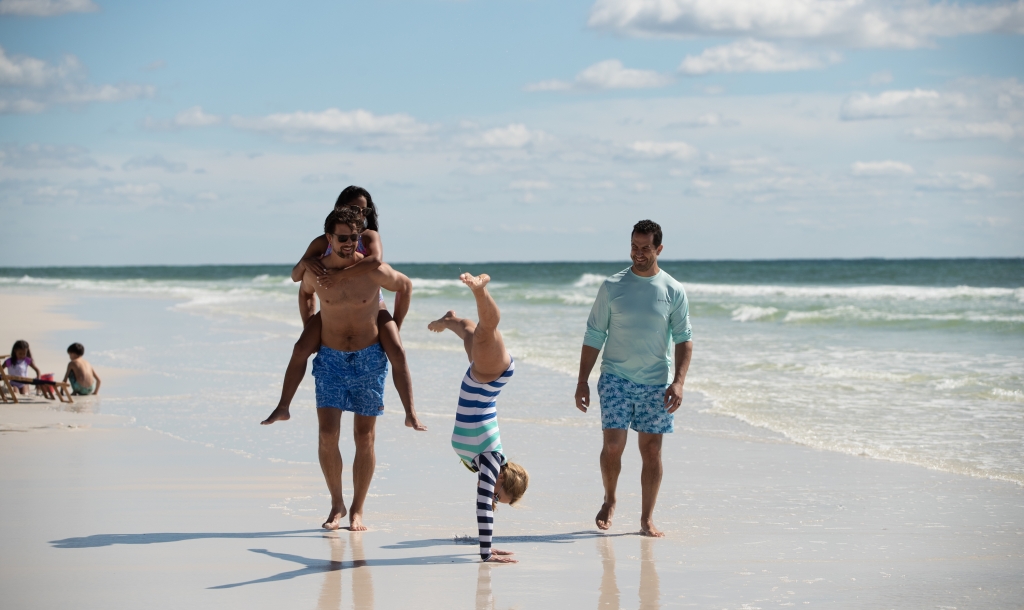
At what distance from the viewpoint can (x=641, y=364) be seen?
5621 mm

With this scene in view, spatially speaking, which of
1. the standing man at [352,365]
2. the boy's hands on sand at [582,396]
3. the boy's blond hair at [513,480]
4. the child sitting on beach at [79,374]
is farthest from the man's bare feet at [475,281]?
the child sitting on beach at [79,374]

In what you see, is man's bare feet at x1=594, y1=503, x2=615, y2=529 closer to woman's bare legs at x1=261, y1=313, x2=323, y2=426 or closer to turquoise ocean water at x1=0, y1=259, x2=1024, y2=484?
woman's bare legs at x1=261, y1=313, x2=323, y2=426

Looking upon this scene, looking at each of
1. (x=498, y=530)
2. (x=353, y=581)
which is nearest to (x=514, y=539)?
(x=498, y=530)

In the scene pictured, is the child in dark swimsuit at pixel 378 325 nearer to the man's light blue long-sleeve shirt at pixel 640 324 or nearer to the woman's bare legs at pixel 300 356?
the woman's bare legs at pixel 300 356

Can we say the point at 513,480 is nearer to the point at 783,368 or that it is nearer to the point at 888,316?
the point at 783,368

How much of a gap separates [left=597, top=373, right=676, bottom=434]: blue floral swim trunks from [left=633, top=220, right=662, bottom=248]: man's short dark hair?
80cm

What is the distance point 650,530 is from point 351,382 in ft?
6.01

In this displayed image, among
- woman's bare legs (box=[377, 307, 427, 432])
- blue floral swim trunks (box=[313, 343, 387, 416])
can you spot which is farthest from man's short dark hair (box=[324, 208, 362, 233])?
blue floral swim trunks (box=[313, 343, 387, 416])

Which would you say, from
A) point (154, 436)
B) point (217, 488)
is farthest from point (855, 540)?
point (154, 436)

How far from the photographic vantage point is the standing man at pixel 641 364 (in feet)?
18.4

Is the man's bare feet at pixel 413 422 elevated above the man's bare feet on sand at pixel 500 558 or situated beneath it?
elevated above

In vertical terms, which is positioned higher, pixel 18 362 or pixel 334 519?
pixel 18 362

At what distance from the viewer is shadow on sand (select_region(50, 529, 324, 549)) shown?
5.16m

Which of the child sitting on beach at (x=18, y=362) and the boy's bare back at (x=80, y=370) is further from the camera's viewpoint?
the child sitting on beach at (x=18, y=362)
